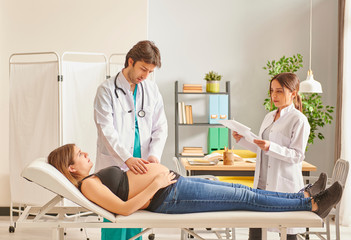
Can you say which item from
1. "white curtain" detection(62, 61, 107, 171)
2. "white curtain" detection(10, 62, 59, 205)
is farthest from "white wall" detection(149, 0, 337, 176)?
"white curtain" detection(10, 62, 59, 205)

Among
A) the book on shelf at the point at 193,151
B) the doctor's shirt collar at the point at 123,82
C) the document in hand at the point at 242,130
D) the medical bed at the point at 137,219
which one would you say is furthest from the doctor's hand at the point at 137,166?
the book on shelf at the point at 193,151

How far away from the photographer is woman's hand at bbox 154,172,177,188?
2.35m

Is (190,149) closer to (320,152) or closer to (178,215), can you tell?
(320,152)

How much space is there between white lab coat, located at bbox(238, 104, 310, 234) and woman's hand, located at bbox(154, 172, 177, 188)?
2.56ft

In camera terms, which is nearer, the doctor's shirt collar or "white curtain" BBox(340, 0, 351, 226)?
Answer: the doctor's shirt collar

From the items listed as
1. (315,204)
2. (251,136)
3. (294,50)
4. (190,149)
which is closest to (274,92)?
(251,136)

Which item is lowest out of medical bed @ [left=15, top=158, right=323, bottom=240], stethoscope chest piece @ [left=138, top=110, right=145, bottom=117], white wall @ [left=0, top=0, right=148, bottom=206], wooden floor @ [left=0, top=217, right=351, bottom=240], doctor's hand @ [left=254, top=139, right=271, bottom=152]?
wooden floor @ [left=0, top=217, right=351, bottom=240]

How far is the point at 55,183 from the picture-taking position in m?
2.22

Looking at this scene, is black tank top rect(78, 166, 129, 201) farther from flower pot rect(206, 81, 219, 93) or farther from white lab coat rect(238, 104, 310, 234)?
flower pot rect(206, 81, 219, 93)

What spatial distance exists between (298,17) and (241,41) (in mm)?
729

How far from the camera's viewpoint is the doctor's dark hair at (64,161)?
244cm

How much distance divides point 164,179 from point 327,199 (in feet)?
2.55

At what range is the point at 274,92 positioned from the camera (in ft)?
10.0

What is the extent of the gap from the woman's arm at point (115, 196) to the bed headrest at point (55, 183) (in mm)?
37
